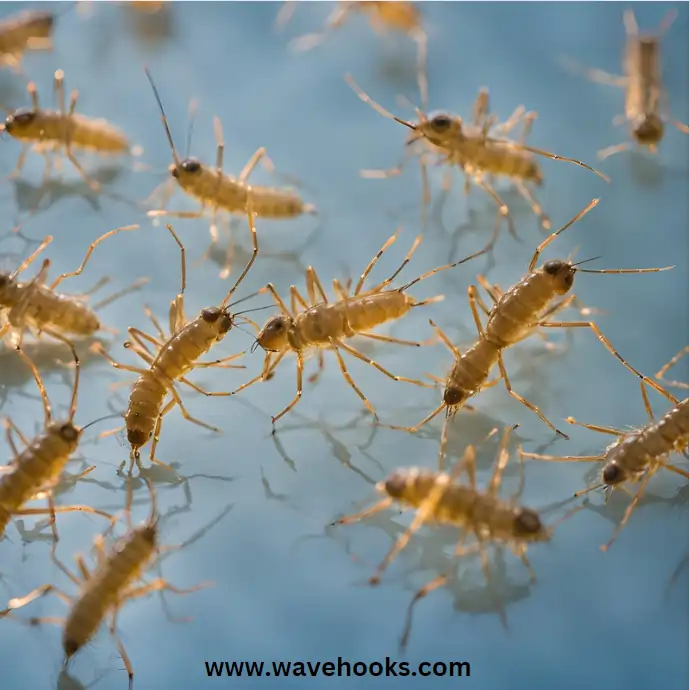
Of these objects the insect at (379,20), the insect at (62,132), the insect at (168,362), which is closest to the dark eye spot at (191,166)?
the insect at (62,132)

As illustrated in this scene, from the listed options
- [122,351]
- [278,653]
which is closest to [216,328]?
[122,351]

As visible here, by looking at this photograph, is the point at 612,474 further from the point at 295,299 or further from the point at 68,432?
the point at 68,432

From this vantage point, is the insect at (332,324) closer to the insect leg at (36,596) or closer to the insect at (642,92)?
→ the insect leg at (36,596)

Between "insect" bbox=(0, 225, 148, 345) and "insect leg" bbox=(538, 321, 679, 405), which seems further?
"insect" bbox=(0, 225, 148, 345)

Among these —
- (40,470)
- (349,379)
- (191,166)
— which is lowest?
(40,470)

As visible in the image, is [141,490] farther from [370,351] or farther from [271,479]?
[370,351]

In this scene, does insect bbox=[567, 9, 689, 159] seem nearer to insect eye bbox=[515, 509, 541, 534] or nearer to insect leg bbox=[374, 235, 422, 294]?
insect leg bbox=[374, 235, 422, 294]

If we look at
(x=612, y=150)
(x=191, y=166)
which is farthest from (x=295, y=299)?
(x=612, y=150)

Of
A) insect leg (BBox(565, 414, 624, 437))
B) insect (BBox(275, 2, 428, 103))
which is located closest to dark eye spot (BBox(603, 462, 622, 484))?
insect leg (BBox(565, 414, 624, 437))

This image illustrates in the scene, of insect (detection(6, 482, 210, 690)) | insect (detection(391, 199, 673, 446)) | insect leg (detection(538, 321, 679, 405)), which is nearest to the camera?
insect (detection(6, 482, 210, 690))
